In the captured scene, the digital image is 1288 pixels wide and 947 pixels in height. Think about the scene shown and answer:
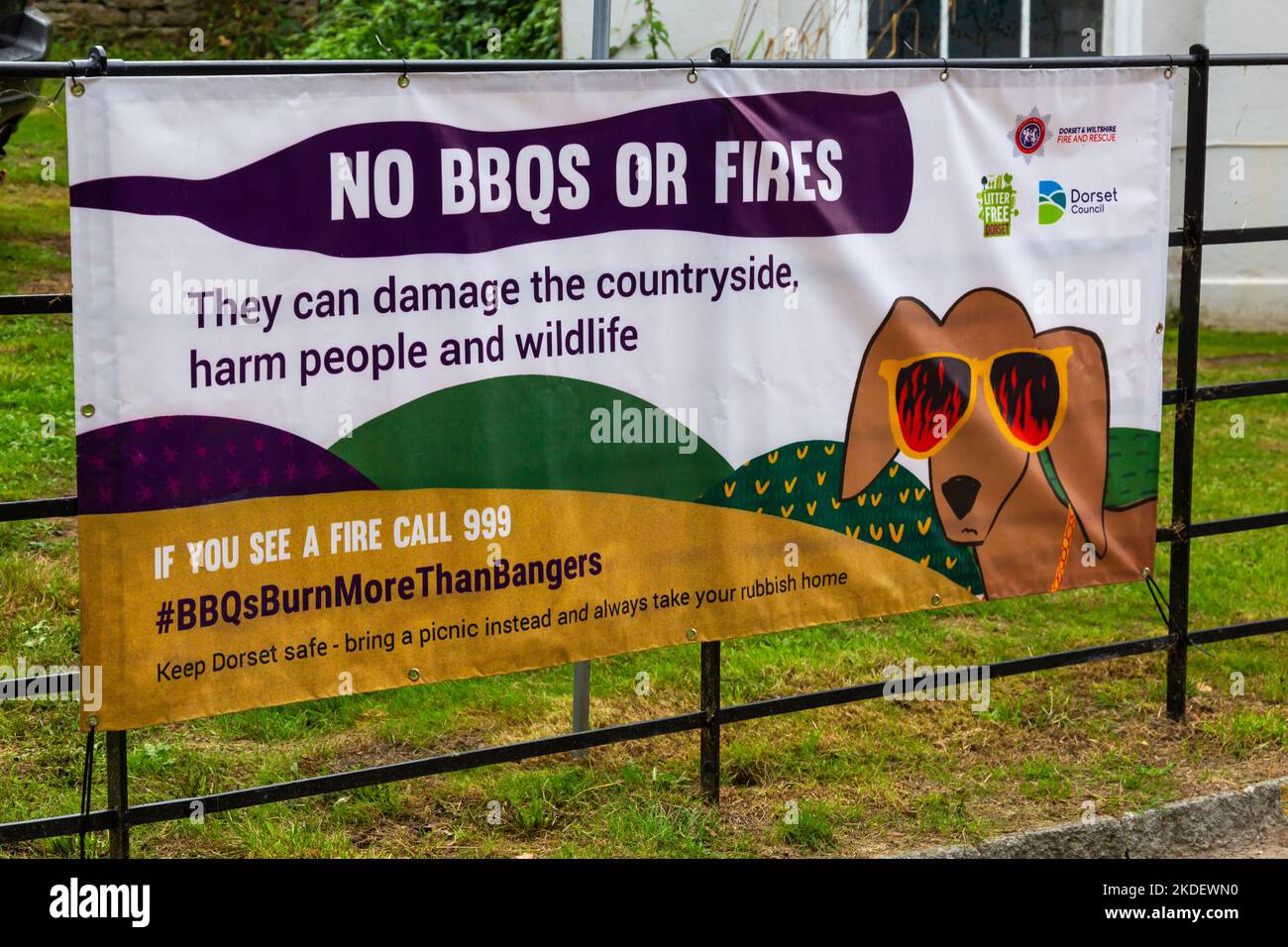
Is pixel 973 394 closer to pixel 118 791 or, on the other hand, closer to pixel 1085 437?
pixel 1085 437

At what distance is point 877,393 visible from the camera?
178 inches

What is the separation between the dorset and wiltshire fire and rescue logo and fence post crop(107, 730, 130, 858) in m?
2.91

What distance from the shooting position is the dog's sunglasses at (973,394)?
4.55 m

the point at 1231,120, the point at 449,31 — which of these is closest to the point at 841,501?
the point at 1231,120

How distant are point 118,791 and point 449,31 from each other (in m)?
10.0

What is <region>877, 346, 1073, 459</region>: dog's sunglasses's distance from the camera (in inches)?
179

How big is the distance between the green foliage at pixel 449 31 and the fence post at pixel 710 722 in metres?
8.10

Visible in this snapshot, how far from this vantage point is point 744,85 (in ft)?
13.7

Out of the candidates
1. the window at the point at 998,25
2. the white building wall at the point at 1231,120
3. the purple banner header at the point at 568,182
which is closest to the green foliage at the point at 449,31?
the white building wall at the point at 1231,120

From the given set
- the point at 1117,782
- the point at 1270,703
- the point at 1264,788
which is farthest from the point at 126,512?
the point at 1270,703

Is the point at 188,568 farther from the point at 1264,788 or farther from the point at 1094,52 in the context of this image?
the point at 1094,52

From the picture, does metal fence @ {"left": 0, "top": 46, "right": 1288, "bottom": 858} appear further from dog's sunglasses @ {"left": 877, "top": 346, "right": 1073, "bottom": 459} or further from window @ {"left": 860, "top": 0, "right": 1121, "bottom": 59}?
window @ {"left": 860, "top": 0, "right": 1121, "bottom": 59}

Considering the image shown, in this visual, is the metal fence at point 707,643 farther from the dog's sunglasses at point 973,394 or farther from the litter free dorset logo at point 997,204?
the dog's sunglasses at point 973,394

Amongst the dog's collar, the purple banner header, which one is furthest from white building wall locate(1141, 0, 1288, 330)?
the purple banner header
